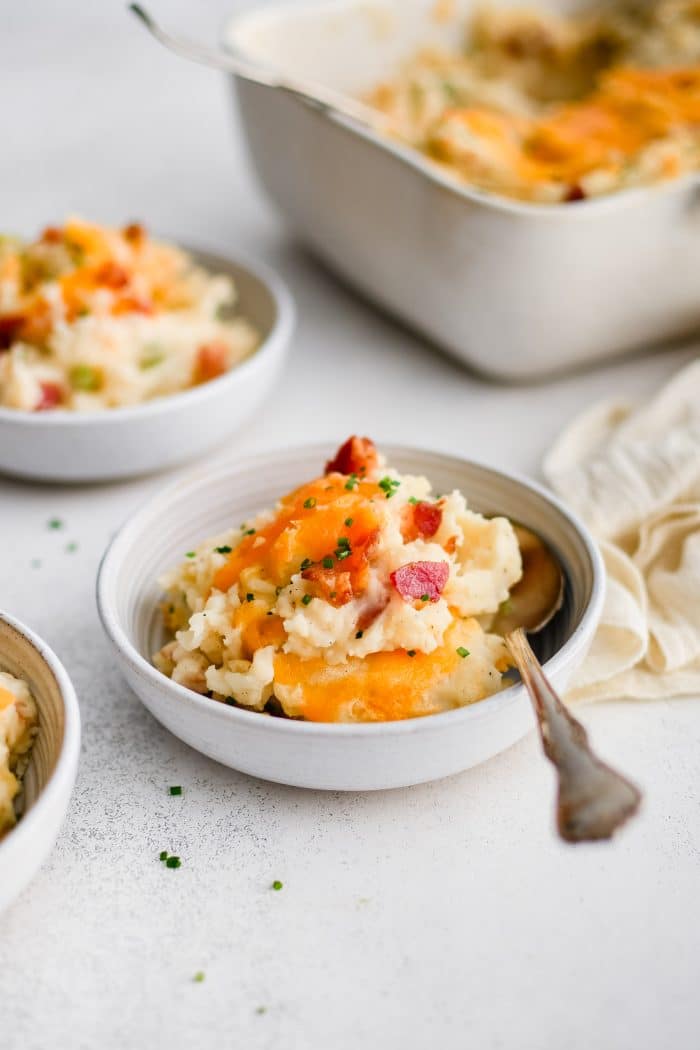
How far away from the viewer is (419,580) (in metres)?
1.40

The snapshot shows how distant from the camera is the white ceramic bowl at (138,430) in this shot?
6.44 feet

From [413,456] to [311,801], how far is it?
1.98 feet

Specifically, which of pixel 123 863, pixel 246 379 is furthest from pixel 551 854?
pixel 246 379

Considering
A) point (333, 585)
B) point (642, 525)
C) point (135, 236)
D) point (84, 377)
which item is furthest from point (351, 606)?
point (135, 236)

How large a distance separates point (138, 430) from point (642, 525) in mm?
887

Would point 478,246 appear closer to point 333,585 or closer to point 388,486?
point 388,486

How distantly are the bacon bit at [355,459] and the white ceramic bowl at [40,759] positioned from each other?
0.48m

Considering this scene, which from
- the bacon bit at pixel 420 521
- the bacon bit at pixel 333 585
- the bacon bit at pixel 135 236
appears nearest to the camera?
the bacon bit at pixel 333 585

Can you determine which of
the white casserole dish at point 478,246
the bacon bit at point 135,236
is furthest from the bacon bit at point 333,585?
the bacon bit at point 135,236

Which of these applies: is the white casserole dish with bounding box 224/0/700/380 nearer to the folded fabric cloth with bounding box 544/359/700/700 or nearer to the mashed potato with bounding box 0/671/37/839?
the folded fabric cloth with bounding box 544/359/700/700

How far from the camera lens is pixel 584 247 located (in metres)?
2.13

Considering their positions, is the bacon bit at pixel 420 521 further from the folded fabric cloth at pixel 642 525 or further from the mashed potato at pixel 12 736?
the mashed potato at pixel 12 736

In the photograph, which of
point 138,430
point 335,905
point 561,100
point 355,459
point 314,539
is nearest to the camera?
point 335,905

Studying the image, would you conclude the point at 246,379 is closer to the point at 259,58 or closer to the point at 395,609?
the point at 395,609
